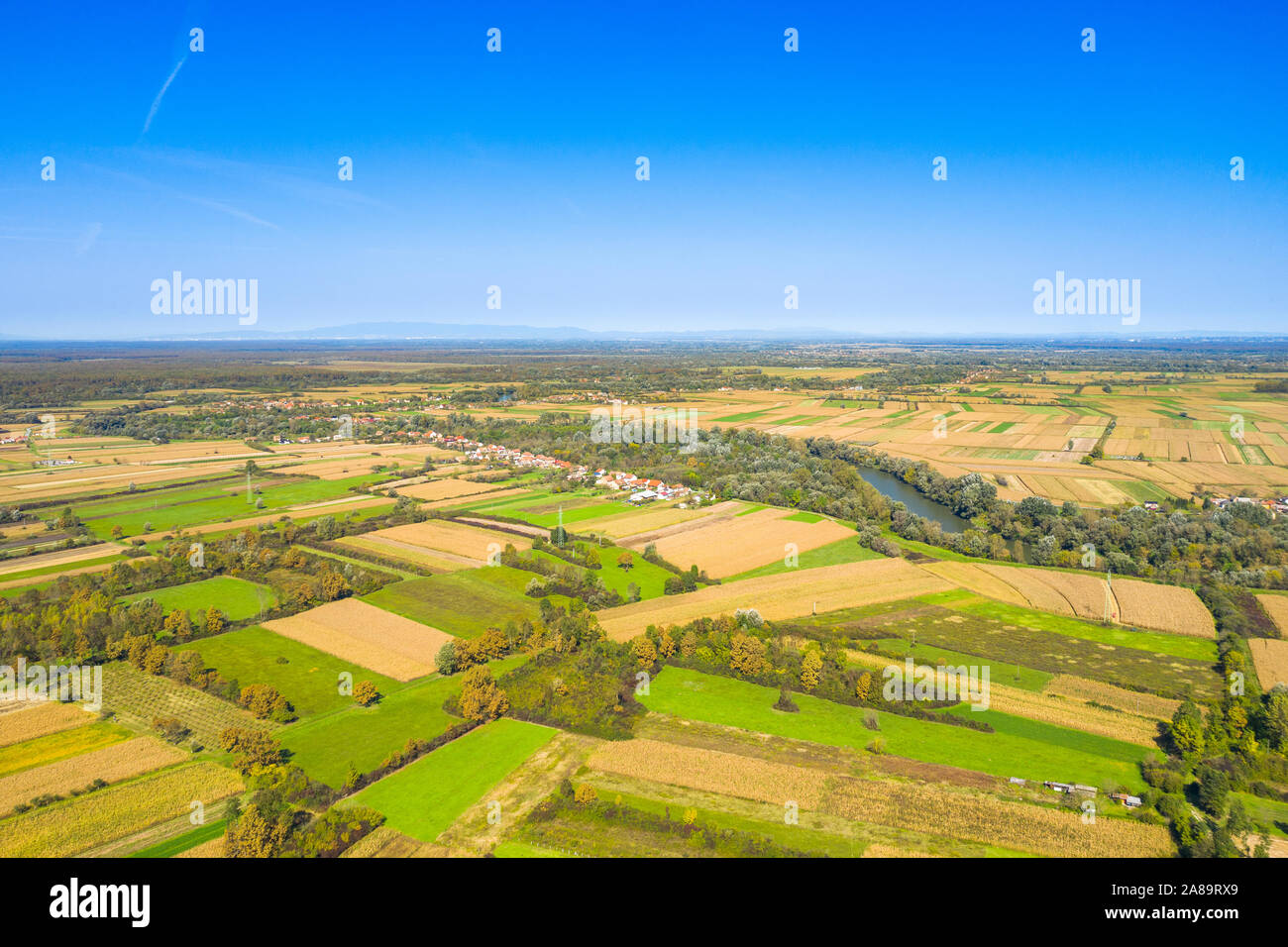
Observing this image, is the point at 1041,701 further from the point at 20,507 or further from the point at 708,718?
the point at 20,507

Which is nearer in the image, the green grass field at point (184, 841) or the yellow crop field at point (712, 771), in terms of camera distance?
the green grass field at point (184, 841)

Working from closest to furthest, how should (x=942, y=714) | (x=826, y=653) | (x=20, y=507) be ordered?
(x=942, y=714) → (x=826, y=653) → (x=20, y=507)

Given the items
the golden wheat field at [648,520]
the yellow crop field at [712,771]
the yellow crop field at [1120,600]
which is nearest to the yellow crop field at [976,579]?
the yellow crop field at [1120,600]

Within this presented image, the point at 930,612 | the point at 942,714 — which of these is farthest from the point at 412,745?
the point at 930,612

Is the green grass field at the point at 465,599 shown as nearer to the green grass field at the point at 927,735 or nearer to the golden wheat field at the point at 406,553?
the golden wheat field at the point at 406,553

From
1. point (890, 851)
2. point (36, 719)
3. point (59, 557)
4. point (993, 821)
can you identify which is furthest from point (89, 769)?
point (993, 821)
